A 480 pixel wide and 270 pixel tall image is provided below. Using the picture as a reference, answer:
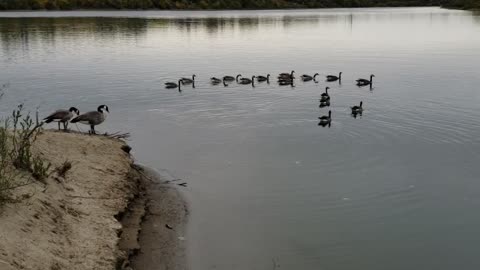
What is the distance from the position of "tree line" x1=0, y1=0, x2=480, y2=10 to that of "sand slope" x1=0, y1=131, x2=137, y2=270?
134406mm

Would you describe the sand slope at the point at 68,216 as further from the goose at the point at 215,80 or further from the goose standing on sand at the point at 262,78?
the goose standing on sand at the point at 262,78

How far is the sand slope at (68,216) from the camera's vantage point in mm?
9875

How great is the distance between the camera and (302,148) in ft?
67.9

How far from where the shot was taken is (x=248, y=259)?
12.0 metres

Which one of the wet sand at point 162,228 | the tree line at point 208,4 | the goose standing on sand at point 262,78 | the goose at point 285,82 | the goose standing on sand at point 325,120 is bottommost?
the wet sand at point 162,228

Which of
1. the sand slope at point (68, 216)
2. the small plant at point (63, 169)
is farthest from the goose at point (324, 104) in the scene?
the small plant at point (63, 169)

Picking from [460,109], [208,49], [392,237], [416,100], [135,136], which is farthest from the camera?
[208,49]

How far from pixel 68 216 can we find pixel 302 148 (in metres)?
10.9

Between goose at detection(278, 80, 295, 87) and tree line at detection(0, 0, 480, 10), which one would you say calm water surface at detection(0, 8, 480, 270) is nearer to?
goose at detection(278, 80, 295, 87)

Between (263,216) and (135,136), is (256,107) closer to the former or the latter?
(135,136)

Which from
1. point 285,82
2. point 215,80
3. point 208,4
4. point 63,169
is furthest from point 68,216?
point 208,4

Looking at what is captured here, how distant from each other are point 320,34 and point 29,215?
237 feet

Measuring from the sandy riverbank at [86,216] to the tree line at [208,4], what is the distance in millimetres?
133697

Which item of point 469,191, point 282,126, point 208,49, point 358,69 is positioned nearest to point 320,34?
point 208,49
